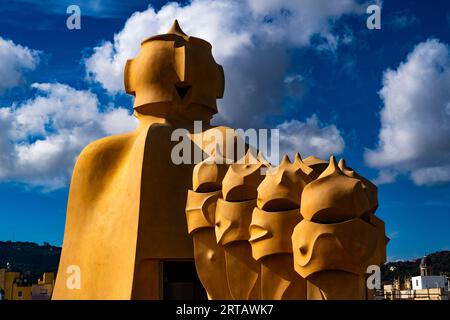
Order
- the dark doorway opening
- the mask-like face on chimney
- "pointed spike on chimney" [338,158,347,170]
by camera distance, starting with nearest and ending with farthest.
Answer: "pointed spike on chimney" [338,158,347,170]
the dark doorway opening
the mask-like face on chimney

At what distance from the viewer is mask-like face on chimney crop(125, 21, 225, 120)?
47.4 ft

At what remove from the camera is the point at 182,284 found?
1454 cm

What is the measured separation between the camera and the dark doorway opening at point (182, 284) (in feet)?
47.0

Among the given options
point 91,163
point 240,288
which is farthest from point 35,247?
point 240,288

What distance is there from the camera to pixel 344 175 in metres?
8.52

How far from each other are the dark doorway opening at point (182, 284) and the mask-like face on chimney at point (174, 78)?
151 inches

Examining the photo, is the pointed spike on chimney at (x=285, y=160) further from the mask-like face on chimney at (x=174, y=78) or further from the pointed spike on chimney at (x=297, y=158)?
the mask-like face on chimney at (x=174, y=78)

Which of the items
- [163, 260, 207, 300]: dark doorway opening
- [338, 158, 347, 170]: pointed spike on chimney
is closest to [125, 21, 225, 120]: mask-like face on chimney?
[163, 260, 207, 300]: dark doorway opening

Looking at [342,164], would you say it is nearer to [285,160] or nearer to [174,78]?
[285,160]

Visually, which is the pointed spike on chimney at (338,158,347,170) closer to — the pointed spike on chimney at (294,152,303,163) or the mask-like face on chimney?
the pointed spike on chimney at (294,152,303,163)

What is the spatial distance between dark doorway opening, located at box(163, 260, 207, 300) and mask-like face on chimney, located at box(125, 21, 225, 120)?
383 cm

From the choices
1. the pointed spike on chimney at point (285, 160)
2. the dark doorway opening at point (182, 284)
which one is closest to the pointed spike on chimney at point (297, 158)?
the pointed spike on chimney at point (285, 160)

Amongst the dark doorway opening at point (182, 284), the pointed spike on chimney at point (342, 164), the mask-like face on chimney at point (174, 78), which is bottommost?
the dark doorway opening at point (182, 284)
